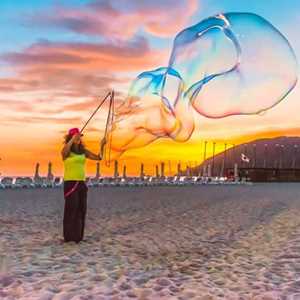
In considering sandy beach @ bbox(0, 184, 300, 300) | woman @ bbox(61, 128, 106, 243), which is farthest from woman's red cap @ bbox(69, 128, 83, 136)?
sandy beach @ bbox(0, 184, 300, 300)

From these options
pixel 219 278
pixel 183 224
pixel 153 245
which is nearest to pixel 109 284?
pixel 219 278

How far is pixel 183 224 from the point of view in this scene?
14.4 m

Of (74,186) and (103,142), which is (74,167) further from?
(103,142)

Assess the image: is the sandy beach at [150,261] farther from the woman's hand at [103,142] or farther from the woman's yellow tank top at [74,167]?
the woman's hand at [103,142]

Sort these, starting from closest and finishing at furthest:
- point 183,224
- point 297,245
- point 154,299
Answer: point 154,299
point 297,245
point 183,224

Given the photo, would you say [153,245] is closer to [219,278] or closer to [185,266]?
[185,266]

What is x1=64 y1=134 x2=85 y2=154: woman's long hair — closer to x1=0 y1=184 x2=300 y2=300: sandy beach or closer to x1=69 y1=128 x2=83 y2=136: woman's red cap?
x1=69 y1=128 x2=83 y2=136: woman's red cap

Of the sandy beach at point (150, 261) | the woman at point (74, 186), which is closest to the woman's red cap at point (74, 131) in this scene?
the woman at point (74, 186)

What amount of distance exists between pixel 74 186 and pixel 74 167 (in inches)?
13.1

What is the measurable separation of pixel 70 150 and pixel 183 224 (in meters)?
5.17

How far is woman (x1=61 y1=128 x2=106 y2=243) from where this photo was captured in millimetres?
9922

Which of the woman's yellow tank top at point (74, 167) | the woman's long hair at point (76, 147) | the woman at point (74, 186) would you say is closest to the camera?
the woman at point (74, 186)

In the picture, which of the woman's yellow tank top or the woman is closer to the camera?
the woman

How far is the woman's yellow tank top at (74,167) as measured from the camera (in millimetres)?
10031
